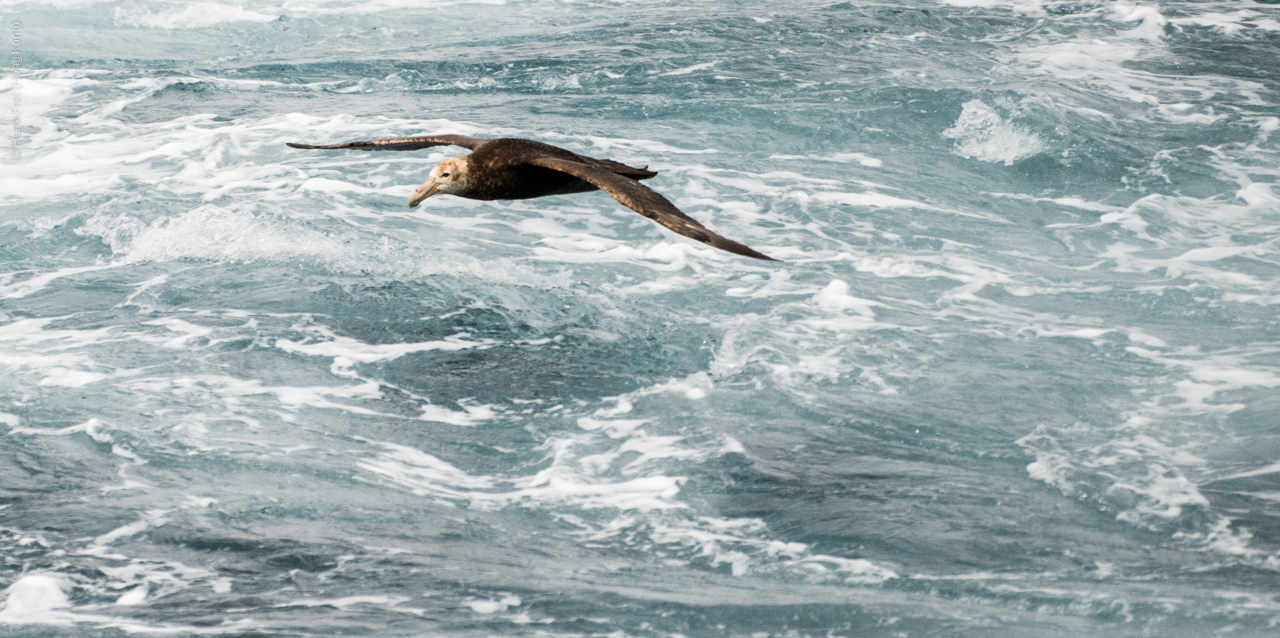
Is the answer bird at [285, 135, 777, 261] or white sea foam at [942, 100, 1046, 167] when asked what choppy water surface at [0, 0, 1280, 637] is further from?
bird at [285, 135, 777, 261]

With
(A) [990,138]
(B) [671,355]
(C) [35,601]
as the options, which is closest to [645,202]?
(C) [35,601]

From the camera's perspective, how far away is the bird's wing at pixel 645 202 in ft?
23.0

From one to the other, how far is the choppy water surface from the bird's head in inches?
113

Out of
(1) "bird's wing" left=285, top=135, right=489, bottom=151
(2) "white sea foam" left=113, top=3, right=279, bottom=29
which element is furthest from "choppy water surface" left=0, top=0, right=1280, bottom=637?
(2) "white sea foam" left=113, top=3, right=279, bottom=29

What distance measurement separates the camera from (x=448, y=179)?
10.0 meters

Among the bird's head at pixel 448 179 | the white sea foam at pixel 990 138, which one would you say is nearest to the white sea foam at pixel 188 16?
the white sea foam at pixel 990 138

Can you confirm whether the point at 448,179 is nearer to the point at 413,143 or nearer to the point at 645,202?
the point at 413,143

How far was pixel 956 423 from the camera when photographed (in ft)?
39.4

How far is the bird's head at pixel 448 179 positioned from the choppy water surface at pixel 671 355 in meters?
2.86

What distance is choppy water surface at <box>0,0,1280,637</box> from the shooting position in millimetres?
9477

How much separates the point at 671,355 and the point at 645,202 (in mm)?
6020

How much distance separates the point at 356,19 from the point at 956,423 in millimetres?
24685

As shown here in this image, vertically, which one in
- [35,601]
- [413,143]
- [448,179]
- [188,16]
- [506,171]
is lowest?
[35,601]

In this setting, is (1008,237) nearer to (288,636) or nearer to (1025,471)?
(1025,471)
